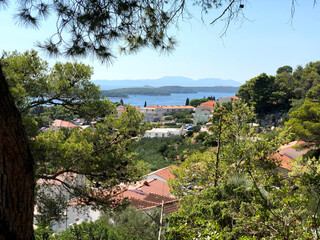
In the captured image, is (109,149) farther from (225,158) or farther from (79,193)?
(225,158)

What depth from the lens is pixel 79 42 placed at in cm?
365

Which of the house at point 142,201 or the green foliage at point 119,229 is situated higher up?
the green foliage at point 119,229

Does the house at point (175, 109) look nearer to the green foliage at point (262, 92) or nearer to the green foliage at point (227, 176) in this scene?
the green foliage at point (262, 92)

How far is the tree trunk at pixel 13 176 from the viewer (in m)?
1.56

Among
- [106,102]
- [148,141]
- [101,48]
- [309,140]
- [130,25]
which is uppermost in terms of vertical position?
[130,25]

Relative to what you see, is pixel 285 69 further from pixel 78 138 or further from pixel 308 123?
pixel 78 138

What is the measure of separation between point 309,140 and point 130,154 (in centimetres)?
1213

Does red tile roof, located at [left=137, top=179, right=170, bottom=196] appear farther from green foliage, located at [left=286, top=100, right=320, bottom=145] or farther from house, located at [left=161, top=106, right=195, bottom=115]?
house, located at [left=161, top=106, right=195, bottom=115]

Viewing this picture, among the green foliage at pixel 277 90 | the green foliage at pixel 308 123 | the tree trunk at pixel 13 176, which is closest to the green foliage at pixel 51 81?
the tree trunk at pixel 13 176

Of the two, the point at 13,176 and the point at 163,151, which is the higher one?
the point at 13,176

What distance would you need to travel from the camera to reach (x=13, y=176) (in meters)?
1.61

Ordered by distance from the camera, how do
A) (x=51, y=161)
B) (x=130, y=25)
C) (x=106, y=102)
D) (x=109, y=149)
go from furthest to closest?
(x=106, y=102) < (x=109, y=149) < (x=51, y=161) < (x=130, y=25)

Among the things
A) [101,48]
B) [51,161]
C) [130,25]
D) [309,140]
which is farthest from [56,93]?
[309,140]

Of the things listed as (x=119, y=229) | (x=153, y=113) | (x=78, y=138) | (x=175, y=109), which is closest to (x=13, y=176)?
(x=78, y=138)
